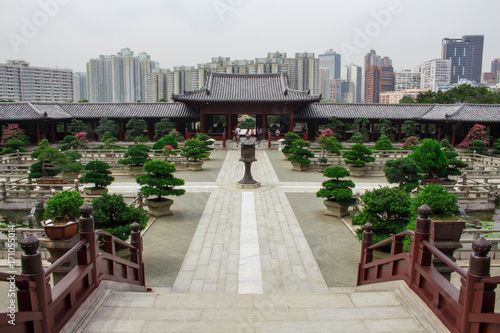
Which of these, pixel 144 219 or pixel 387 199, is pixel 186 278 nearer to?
pixel 144 219

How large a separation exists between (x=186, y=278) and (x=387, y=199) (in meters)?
4.49

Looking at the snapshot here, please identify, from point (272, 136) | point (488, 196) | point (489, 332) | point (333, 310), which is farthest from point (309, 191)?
point (272, 136)

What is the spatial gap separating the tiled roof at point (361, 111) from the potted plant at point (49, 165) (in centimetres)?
2290

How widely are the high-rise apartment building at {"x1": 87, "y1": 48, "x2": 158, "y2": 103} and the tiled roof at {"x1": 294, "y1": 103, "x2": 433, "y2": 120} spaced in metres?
62.7

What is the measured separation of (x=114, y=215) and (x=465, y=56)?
20894cm

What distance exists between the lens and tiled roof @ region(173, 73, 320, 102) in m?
32.5

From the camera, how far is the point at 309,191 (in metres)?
16.1

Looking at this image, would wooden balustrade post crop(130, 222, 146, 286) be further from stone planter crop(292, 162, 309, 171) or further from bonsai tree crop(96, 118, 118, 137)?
bonsai tree crop(96, 118, 118, 137)

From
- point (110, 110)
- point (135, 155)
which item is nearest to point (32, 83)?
point (110, 110)

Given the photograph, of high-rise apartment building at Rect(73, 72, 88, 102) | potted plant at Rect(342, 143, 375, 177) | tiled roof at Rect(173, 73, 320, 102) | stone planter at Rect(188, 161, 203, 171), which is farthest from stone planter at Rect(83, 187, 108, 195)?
high-rise apartment building at Rect(73, 72, 88, 102)

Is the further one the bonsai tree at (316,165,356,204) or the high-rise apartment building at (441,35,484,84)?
the high-rise apartment building at (441,35,484,84)

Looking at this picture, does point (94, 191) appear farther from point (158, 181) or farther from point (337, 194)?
point (337, 194)

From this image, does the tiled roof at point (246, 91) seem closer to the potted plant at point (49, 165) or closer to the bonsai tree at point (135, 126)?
the bonsai tree at point (135, 126)

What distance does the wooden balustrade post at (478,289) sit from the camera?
3475mm
